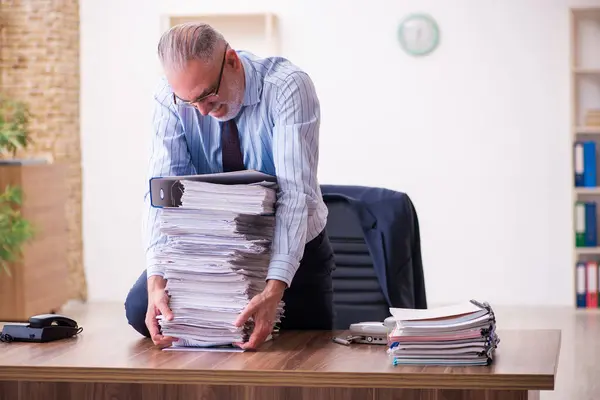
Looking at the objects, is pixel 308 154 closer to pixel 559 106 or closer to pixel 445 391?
pixel 445 391

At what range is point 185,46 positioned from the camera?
92.0 inches

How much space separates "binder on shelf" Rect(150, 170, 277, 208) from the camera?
224 centimetres

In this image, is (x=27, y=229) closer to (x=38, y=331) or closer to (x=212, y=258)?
(x=38, y=331)

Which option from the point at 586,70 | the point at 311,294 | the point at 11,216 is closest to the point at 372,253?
the point at 311,294

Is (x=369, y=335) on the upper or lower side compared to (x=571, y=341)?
upper

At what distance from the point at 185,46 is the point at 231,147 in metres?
0.35

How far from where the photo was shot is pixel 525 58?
7.30 meters

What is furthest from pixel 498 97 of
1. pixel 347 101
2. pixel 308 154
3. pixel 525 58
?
pixel 308 154

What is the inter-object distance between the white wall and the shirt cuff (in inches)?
202

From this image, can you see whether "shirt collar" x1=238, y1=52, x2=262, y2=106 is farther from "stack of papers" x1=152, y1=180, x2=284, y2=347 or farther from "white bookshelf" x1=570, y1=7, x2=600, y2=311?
"white bookshelf" x1=570, y1=7, x2=600, y2=311

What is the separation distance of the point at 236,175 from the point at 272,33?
16.9 ft

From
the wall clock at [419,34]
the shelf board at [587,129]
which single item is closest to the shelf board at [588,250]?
the shelf board at [587,129]

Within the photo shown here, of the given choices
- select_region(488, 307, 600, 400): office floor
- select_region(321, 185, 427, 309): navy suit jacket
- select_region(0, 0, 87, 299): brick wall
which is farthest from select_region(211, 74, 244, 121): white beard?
select_region(0, 0, 87, 299): brick wall

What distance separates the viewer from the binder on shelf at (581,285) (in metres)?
7.03
